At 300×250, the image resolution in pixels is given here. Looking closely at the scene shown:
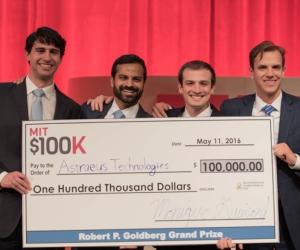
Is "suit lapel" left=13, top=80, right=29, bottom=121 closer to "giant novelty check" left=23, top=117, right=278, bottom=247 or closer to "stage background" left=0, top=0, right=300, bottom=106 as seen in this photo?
"giant novelty check" left=23, top=117, right=278, bottom=247

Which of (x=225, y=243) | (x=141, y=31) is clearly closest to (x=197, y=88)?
(x=225, y=243)

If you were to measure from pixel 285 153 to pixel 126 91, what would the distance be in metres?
0.74

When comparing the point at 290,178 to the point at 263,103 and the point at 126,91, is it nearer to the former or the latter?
the point at 263,103

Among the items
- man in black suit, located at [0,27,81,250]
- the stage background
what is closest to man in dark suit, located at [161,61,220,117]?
man in black suit, located at [0,27,81,250]

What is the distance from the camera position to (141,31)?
12.4 feet

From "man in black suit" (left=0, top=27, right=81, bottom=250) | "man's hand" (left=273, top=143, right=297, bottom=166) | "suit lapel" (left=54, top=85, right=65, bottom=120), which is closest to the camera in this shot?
"man's hand" (left=273, top=143, right=297, bottom=166)

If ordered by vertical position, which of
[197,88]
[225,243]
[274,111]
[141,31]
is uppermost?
[141,31]

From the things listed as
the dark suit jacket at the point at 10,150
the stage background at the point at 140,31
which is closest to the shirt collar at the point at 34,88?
the dark suit jacket at the point at 10,150

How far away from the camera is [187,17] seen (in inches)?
149

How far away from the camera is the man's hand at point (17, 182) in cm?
215

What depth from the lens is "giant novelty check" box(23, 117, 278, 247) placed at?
2164mm

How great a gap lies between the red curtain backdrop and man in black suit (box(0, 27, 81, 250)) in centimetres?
134

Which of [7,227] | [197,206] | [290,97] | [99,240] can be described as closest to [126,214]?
[99,240]

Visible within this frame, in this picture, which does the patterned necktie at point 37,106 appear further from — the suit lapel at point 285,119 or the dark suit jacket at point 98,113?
the suit lapel at point 285,119
